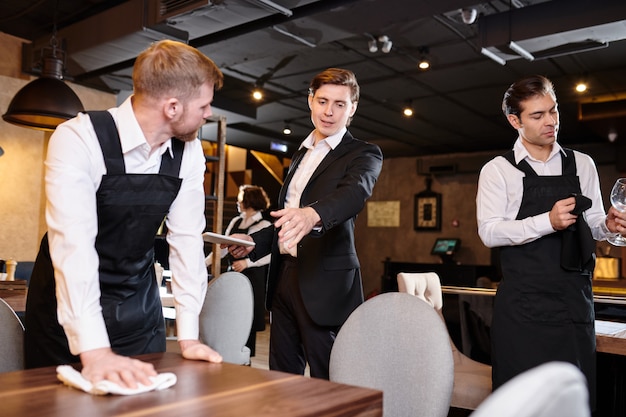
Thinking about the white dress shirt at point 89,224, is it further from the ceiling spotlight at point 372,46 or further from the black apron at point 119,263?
the ceiling spotlight at point 372,46

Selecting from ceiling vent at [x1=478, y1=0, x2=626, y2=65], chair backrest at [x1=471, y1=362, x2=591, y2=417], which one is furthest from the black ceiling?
chair backrest at [x1=471, y1=362, x2=591, y2=417]

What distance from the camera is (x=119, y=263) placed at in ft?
5.03

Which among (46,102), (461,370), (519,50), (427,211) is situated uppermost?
(519,50)

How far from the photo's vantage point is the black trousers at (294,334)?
6.59 ft

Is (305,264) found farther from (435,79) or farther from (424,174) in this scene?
(424,174)

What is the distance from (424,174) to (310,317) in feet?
33.8

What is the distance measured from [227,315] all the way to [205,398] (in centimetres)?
182

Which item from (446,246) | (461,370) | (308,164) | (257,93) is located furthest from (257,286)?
(446,246)

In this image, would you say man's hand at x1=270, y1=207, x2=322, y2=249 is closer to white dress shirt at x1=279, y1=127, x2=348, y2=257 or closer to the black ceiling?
white dress shirt at x1=279, y1=127, x2=348, y2=257

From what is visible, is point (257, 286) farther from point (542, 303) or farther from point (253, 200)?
point (542, 303)

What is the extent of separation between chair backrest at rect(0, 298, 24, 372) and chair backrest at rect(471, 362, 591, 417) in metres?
1.63

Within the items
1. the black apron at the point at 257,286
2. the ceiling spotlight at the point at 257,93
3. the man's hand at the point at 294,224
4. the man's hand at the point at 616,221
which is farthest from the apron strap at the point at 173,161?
the ceiling spotlight at the point at 257,93

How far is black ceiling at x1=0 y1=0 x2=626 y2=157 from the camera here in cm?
410

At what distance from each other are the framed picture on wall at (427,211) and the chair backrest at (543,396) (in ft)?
37.9
